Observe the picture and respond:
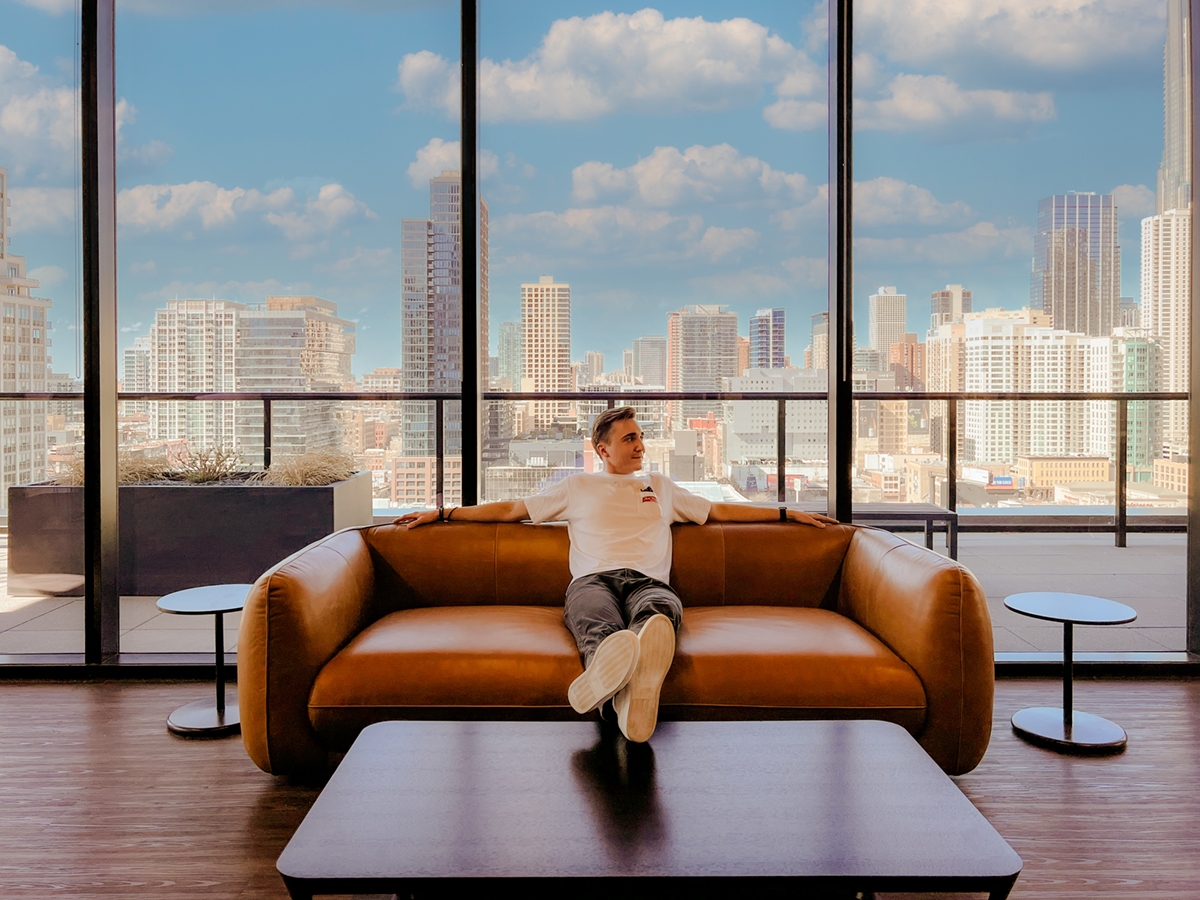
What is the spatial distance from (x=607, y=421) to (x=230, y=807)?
163cm

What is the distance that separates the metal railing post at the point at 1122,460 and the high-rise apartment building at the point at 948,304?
82 cm

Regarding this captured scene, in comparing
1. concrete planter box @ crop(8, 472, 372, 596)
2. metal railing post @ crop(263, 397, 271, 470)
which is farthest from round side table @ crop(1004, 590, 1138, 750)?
metal railing post @ crop(263, 397, 271, 470)

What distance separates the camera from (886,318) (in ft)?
11.2

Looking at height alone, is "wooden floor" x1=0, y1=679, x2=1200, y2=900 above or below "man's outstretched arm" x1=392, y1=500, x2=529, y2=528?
below

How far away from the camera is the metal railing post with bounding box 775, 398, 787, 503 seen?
141 inches

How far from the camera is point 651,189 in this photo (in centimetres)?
Result: 358

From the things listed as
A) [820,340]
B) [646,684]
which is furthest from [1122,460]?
[646,684]

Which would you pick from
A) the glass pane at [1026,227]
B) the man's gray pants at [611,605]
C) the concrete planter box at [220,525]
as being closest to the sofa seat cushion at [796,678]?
Answer: the man's gray pants at [611,605]

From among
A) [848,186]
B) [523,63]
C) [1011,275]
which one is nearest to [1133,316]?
[1011,275]

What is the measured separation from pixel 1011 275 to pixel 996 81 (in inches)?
31.9

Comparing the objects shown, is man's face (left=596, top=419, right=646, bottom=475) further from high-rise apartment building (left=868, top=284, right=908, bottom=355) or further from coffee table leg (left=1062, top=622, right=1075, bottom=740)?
coffee table leg (left=1062, top=622, right=1075, bottom=740)

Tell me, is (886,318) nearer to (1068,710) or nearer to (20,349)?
(1068,710)

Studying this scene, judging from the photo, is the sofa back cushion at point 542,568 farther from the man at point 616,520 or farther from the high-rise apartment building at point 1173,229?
the high-rise apartment building at point 1173,229

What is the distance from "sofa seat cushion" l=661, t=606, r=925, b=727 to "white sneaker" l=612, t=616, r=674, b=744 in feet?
1.16
